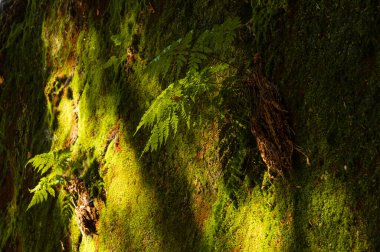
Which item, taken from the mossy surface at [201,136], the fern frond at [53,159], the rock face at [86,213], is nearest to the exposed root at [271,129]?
the mossy surface at [201,136]

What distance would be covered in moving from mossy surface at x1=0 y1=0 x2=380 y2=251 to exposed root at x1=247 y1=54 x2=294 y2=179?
2.0 inches

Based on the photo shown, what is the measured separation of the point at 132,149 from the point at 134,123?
0.65 ft

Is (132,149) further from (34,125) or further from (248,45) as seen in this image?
(34,125)

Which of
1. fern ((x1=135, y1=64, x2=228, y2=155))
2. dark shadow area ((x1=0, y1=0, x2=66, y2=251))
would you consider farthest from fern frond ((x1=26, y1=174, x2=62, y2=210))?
fern ((x1=135, y1=64, x2=228, y2=155))

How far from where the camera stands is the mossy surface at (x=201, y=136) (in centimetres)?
218

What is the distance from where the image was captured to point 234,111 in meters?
2.61

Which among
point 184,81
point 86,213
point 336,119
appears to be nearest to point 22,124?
point 86,213

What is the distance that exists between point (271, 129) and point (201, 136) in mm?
832

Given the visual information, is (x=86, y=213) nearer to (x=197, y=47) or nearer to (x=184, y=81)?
(x=184, y=81)

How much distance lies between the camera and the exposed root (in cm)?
240

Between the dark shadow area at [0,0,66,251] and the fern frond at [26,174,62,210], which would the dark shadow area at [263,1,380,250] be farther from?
the dark shadow area at [0,0,66,251]

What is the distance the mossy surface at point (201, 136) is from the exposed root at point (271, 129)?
0.17ft

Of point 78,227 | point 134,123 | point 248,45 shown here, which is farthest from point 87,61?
point 248,45

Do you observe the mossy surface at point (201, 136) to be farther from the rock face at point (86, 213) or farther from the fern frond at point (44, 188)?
the fern frond at point (44, 188)
